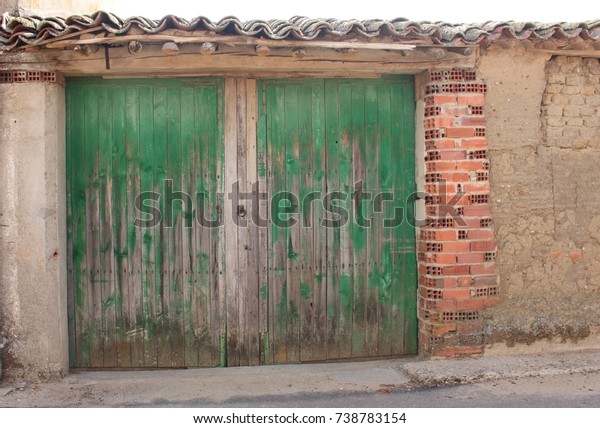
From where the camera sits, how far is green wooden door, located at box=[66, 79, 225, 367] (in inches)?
199

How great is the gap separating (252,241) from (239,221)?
0.20m

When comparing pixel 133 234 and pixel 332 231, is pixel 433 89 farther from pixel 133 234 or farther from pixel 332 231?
pixel 133 234

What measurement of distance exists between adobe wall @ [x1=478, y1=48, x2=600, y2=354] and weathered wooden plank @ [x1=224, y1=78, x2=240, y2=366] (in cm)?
203

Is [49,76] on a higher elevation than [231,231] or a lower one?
higher

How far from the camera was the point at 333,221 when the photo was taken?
525 cm

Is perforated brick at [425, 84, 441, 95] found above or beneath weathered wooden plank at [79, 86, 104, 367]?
above

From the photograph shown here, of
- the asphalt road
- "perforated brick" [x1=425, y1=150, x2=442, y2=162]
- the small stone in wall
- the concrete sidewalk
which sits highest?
"perforated brick" [x1=425, y1=150, x2=442, y2=162]

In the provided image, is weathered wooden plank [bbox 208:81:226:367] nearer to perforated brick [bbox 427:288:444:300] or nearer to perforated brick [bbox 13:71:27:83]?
perforated brick [bbox 13:71:27:83]

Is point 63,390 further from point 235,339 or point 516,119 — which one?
point 516,119

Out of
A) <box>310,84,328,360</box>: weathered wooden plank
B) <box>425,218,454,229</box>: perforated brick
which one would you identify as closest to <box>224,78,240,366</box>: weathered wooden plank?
<box>310,84,328,360</box>: weathered wooden plank

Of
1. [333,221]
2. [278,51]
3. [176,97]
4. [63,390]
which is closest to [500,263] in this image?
[333,221]

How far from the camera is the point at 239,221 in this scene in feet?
17.0

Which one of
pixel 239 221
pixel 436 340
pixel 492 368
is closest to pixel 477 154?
pixel 436 340

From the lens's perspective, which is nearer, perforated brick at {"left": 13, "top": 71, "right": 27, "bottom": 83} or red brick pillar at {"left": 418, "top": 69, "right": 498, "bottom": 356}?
perforated brick at {"left": 13, "top": 71, "right": 27, "bottom": 83}
